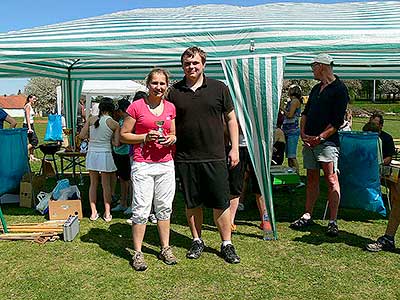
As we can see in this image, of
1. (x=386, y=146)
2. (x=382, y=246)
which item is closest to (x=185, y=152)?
(x=382, y=246)

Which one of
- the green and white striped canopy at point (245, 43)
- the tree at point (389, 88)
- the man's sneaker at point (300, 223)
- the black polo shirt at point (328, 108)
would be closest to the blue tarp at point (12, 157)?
the green and white striped canopy at point (245, 43)

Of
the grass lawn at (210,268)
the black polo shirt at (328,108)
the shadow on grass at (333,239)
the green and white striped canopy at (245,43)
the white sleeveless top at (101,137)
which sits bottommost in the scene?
the grass lawn at (210,268)

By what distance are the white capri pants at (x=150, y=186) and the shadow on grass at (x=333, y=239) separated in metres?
1.52

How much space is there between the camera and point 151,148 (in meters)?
3.54

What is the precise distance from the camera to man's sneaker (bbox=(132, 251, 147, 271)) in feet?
11.7

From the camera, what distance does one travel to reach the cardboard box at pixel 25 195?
581 cm

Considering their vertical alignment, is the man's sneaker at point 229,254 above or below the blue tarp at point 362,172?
below

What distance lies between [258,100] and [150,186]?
1.29m

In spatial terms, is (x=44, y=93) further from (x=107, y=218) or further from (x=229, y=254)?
(x=229, y=254)

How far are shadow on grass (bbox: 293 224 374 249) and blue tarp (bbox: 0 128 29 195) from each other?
3891mm

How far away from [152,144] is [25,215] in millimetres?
2776

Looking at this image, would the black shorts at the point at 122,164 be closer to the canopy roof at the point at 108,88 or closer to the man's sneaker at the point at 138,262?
the man's sneaker at the point at 138,262

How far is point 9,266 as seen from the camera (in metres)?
3.73

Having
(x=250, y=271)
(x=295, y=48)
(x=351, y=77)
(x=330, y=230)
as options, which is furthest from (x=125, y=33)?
(x=351, y=77)
